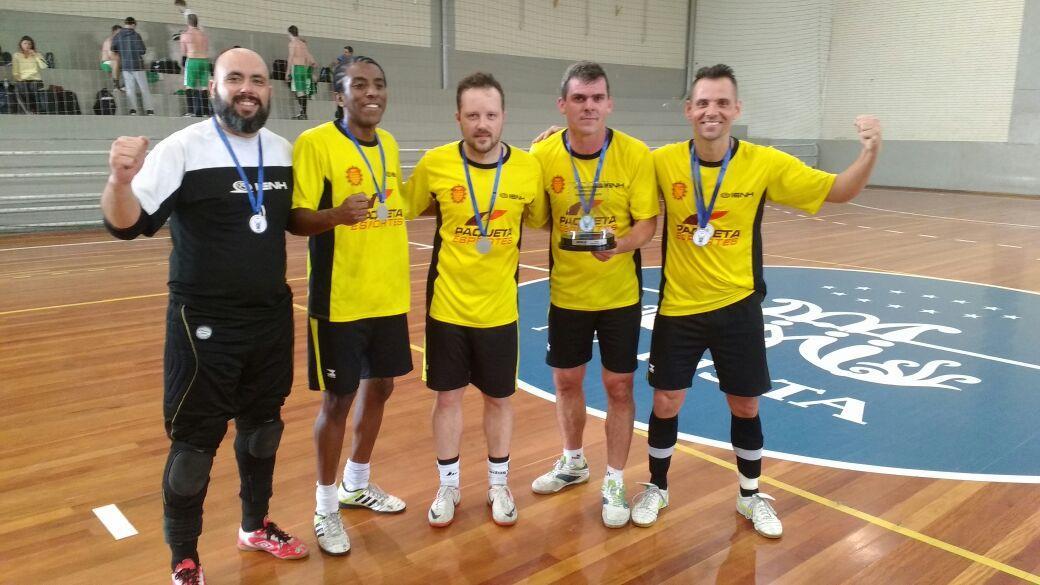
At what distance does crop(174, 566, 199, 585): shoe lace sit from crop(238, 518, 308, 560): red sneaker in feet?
1.06

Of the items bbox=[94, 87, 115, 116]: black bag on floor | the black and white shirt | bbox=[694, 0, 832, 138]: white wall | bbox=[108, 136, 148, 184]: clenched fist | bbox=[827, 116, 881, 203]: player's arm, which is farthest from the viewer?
bbox=[694, 0, 832, 138]: white wall

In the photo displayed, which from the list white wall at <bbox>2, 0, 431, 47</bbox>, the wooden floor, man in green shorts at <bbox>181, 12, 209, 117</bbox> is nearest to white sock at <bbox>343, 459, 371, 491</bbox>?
the wooden floor

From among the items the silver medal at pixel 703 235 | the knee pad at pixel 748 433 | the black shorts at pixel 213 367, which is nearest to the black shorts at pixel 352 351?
the black shorts at pixel 213 367

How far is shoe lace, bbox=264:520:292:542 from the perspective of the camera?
303 centimetres

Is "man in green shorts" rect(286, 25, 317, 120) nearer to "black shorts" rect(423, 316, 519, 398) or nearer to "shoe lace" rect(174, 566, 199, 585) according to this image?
"black shorts" rect(423, 316, 519, 398)

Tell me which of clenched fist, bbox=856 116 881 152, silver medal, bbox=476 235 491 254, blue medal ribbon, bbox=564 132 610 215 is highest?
clenched fist, bbox=856 116 881 152

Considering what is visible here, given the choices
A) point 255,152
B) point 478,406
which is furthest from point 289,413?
point 255,152

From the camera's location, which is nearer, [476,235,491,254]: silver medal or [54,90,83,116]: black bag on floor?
[476,235,491,254]: silver medal

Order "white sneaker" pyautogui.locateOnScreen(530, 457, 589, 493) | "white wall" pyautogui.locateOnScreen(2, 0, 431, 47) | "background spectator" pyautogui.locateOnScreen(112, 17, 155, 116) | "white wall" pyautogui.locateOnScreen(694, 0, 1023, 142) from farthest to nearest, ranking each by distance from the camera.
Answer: "white wall" pyautogui.locateOnScreen(694, 0, 1023, 142) < "white wall" pyautogui.locateOnScreen(2, 0, 431, 47) < "background spectator" pyautogui.locateOnScreen(112, 17, 155, 116) < "white sneaker" pyautogui.locateOnScreen(530, 457, 589, 493)

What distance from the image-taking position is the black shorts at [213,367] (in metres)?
2.59

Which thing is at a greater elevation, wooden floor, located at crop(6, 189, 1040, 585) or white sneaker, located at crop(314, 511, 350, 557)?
white sneaker, located at crop(314, 511, 350, 557)

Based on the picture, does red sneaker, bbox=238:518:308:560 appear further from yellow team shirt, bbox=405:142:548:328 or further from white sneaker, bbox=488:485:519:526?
yellow team shirt, bbox=405:142:548:328

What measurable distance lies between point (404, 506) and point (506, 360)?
2.77ft

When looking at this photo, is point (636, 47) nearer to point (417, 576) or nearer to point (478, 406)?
point (478, 406)
